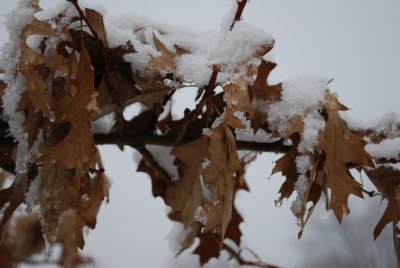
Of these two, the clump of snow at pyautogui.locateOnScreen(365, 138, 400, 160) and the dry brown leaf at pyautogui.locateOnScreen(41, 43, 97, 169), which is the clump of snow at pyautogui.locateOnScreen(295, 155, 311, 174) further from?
the dry brown leaf at pyautogui.locateOnScreen(41, 43, 97, 169)

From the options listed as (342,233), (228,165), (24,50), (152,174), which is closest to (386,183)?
(228,165)

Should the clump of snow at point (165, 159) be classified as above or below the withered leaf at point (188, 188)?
below

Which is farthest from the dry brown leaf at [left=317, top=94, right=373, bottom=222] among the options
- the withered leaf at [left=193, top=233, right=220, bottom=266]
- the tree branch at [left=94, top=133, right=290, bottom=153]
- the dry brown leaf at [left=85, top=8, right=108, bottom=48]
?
the withered leaf at [left=193, top=233, right=220, bottom=266]

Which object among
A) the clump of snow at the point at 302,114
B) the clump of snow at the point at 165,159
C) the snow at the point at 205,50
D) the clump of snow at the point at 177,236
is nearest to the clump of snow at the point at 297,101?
the clump of snow at the point at 302,114

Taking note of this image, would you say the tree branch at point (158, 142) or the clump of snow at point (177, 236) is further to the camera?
the clump of snow at point (177, 236)

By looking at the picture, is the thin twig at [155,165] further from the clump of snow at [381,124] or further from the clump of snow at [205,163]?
the clump of snow at [381,124]

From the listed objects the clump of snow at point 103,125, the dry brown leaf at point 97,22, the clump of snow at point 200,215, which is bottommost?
the clump of snow at point 103,125
